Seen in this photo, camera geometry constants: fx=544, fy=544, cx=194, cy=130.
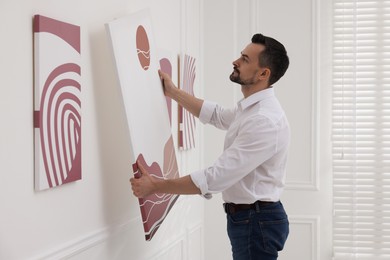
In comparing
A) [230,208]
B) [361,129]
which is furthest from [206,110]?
[361,129]

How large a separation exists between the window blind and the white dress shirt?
1605 millimetres

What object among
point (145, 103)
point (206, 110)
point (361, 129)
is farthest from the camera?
point (361, 129)

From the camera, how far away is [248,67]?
2.85 meters

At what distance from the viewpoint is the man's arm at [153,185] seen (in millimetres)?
2436

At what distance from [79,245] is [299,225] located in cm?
253

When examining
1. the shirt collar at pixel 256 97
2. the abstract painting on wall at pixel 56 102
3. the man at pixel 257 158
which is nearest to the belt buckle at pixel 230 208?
the man at pixel 257 158

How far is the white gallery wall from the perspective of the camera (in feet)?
5.95

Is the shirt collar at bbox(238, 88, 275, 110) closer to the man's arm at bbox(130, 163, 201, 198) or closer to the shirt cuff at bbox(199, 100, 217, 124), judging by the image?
the shirt cuff at bbox(199, 100, 217, 124)

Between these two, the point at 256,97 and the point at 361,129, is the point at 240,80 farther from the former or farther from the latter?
the point at 361,129

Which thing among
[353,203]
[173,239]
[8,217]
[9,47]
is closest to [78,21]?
[9,47]

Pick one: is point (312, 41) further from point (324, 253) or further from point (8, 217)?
point (8, 217)

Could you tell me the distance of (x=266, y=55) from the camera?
282 centimetres

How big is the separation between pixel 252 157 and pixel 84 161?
0.79 meters

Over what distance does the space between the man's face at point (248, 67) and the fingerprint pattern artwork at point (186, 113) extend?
89 cm
